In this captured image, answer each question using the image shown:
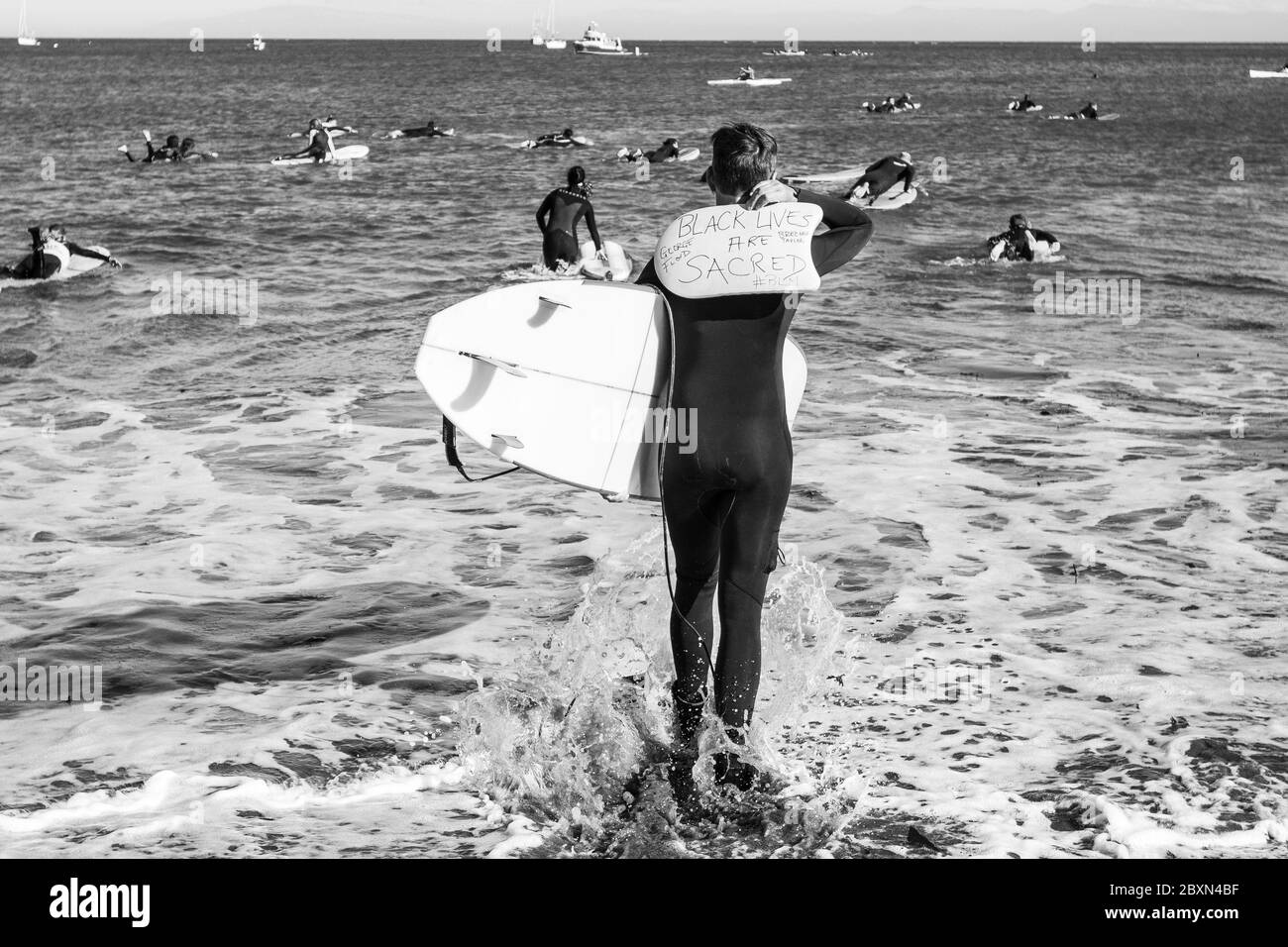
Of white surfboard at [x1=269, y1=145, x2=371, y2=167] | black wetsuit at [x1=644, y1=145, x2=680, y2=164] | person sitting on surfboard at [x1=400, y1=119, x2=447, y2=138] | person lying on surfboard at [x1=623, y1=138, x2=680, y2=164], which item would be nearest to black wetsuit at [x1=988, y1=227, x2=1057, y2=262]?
person lying on surfboard at [x1=623, y1=138, x2=680, y2=164]

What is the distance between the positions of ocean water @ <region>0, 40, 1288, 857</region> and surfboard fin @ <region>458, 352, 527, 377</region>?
132cm

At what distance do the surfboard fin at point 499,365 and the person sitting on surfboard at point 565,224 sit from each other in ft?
35.5

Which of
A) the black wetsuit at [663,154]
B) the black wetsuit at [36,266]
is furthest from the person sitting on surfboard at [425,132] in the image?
the black wetsuit at [36,266]

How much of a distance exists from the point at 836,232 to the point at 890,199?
21051 millimetres

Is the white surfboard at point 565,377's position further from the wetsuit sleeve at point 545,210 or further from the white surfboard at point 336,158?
the white surfboard at point 336,158

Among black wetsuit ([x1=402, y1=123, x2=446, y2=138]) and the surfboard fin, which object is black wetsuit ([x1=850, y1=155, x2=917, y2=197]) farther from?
black wetsuit ([x1=402, y1=123, x2=446, y2=138])

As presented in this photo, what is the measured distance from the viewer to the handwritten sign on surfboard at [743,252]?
391 cm

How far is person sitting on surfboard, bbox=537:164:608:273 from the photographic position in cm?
1528

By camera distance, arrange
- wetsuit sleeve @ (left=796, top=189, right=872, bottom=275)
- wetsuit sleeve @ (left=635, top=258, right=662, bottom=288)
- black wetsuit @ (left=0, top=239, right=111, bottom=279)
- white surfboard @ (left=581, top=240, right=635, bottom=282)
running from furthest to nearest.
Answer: black wetsuit @ (left=0, top=239, right=111, bottom=279), white surfboard @ (left=581, top=240, right=635, bottom=282), wetsuit sleeve @ (left=635, top=258, right=662, bottom=288), wetsuit sleeve @ (left=796, top=189, right=872, bottom=275)

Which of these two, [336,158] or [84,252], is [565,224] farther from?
[336,158]

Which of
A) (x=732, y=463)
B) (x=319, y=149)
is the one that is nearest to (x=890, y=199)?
(x=319, y=149)

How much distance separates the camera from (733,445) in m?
3.98

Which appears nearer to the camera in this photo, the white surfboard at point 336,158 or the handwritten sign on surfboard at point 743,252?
the handwritten sign on surfboard at point 743,252
